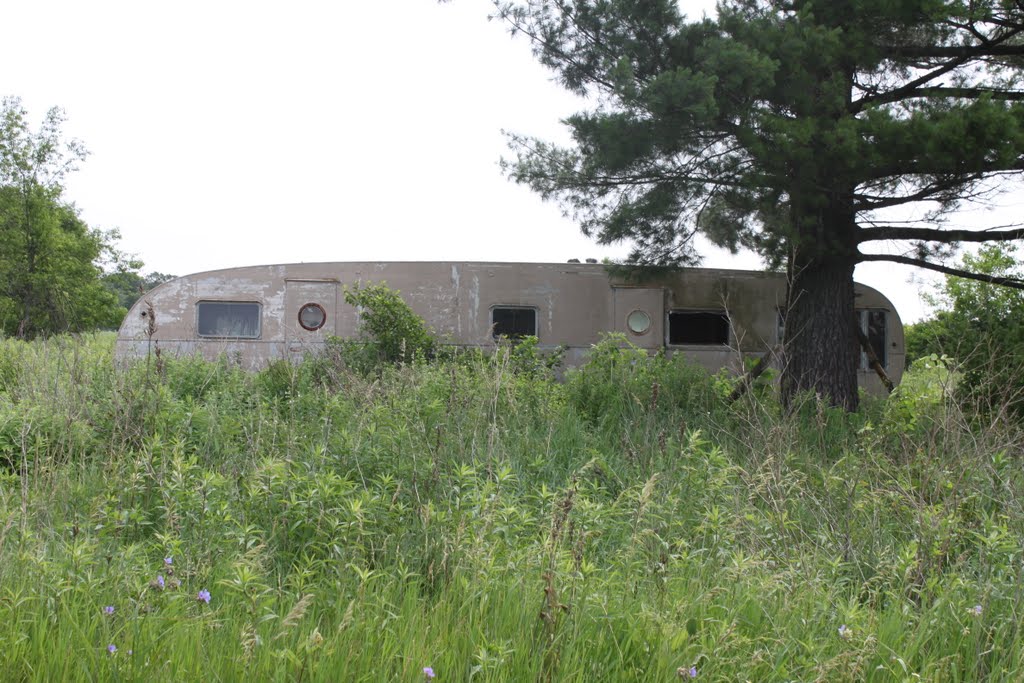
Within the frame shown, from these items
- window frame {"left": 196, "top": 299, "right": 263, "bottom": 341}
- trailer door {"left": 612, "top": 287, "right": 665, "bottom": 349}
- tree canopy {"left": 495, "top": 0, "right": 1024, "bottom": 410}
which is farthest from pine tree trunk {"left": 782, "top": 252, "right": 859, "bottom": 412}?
window frame {"left": 196, "top": 299, "right": 263, "bottom": 341}

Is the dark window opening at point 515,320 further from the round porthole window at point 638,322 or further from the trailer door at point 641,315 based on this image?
the round porthole window at point 638,322

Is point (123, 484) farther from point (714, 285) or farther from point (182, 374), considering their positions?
point (714, 285)

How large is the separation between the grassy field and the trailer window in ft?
18.6

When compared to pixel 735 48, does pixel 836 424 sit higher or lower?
lower

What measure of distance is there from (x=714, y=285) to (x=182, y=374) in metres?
7.53

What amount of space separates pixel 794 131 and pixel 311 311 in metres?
6.76

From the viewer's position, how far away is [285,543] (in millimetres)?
3695

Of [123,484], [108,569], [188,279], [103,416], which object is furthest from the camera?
[188,279]

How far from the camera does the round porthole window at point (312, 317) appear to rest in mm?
11602

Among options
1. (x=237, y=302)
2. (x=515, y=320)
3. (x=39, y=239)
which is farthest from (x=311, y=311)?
(x=39, y=239)

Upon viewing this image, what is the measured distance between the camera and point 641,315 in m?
12.2

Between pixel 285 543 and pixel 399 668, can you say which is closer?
pixel 399 668

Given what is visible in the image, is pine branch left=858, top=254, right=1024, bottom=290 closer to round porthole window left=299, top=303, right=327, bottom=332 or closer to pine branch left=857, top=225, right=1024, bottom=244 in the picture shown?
pine branch left=857, top=225, right=1024, bottom=244

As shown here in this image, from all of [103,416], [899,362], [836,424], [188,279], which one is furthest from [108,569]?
[899,362]
